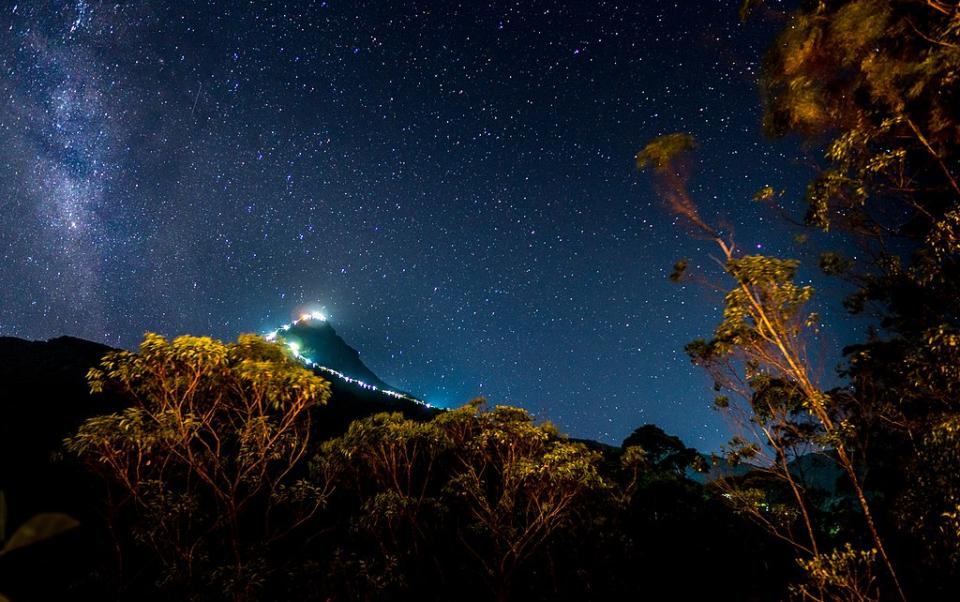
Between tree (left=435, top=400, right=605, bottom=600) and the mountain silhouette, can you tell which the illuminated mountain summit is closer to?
the mountain silhouette

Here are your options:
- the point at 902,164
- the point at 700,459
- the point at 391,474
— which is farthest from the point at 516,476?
the point at 902,164

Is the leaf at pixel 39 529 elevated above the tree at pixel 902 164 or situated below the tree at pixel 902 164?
below

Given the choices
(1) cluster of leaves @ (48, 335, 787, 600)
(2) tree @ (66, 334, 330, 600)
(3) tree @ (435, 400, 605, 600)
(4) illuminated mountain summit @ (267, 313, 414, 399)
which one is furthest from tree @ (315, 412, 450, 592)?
(4) illuminated mountain summit @ (267, 313, 414, 399)

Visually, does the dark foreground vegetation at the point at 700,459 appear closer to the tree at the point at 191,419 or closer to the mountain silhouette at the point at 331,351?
the tree at the point at 191,419

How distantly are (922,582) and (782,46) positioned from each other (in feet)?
38.3

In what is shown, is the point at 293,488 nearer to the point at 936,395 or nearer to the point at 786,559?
the point at 936,395

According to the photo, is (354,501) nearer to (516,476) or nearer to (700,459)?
(516,476)

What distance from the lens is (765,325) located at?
695 cm

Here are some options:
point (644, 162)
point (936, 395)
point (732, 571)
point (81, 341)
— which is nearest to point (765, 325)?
point (936, 395)

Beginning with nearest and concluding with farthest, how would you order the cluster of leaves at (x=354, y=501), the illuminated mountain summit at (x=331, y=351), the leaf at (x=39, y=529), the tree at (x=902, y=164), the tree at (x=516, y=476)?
the leaf at (x=39, y=529), the tree at (x=902, y=164), the cluster of leaves at (x=354, y=501), the tree at (x=516, y=476), the illuminated mountain summit at (x=331, y=351)

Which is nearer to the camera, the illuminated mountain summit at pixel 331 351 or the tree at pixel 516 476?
the tree at pixel 516 476

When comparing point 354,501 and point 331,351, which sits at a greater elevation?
point 331,351

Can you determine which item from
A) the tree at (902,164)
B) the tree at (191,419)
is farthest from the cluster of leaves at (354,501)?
the tree at (902,164)

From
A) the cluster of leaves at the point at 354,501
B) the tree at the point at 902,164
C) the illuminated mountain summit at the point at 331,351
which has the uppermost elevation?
the illuminated mountain summit at the point at 331,351
